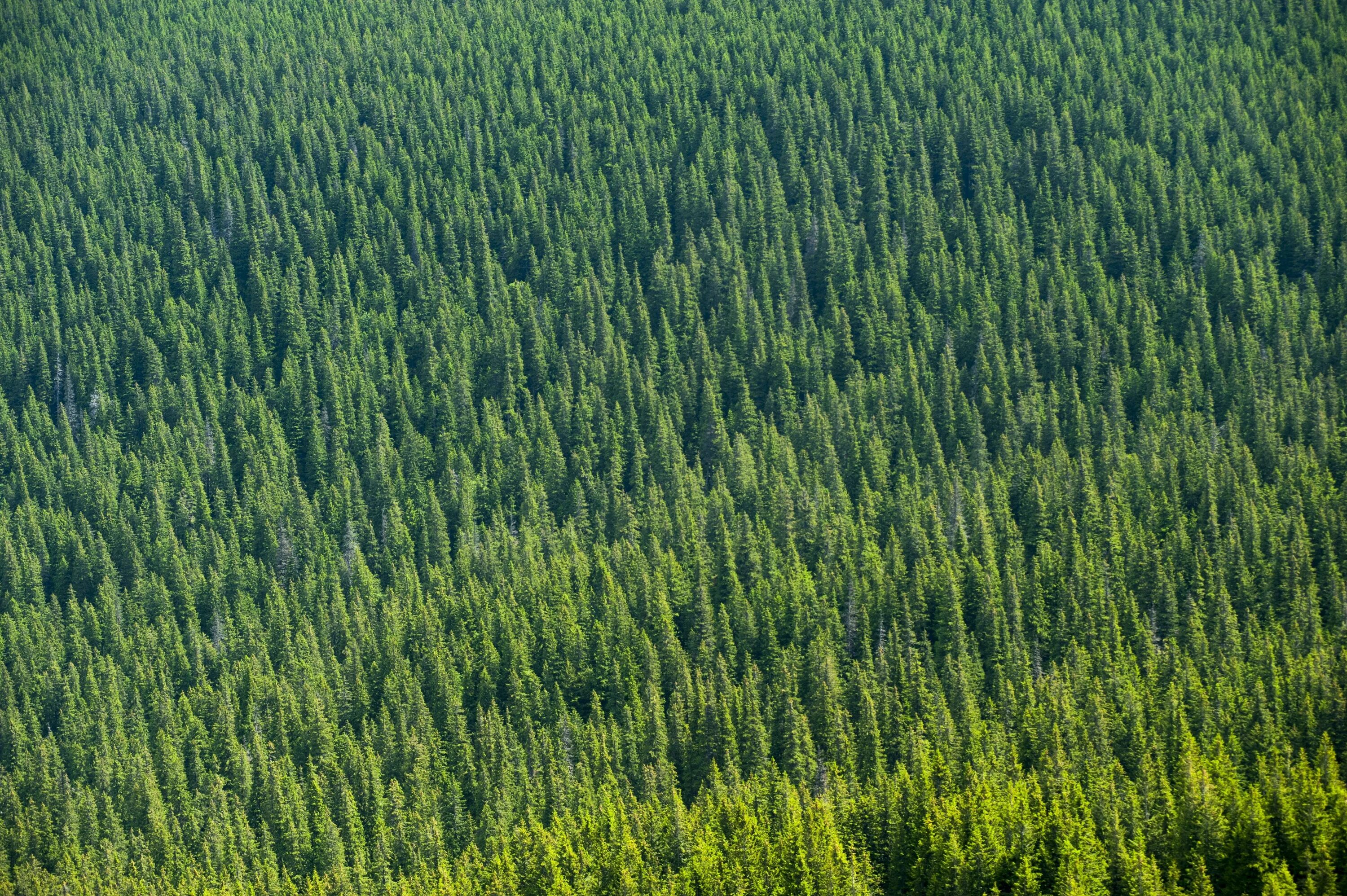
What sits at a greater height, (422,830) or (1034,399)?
(1034,399)

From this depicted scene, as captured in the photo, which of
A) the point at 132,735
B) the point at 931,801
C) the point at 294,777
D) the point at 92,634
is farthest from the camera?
the point at 92,634

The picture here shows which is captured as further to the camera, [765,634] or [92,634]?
[92,634]

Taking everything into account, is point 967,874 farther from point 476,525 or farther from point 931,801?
point 476,525

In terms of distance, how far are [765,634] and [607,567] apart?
66.7 feet

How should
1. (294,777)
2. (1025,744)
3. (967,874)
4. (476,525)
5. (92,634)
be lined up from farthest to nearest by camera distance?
(476,525), (92,634), (294,777), (1025,744), (967,874)

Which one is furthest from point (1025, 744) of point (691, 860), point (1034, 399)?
point (1034, 399)

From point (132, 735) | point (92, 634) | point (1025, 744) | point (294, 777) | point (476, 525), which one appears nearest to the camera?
point (1025, 744)

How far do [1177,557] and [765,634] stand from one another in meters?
31.3

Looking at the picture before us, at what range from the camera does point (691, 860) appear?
11831cm

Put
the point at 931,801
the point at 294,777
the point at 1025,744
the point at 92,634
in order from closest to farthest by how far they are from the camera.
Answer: the point at 931,801
the point at 1025,744
the point at 294,777
the point at 92,634

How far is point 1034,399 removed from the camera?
198125 mm

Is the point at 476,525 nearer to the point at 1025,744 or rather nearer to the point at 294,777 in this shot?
the point at 294,777

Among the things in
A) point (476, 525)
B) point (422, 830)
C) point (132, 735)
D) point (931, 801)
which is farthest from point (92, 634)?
point (931, 801)

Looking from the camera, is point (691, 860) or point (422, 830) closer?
point (691, 860)
